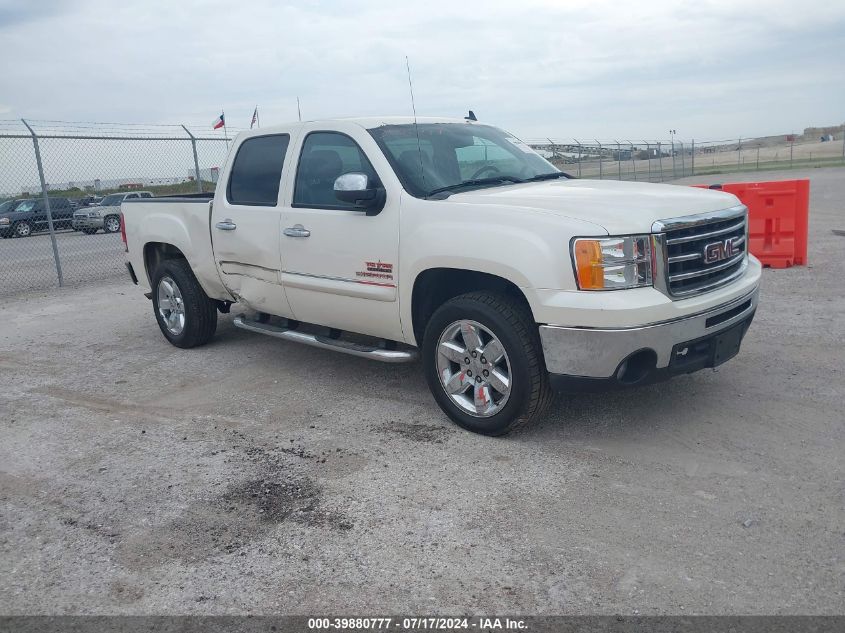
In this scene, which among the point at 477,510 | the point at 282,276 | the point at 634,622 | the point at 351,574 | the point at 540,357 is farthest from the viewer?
the point at 282,276

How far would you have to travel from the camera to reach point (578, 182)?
5.39 metres

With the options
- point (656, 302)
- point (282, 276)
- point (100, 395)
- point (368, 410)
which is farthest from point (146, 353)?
point (656, 302)

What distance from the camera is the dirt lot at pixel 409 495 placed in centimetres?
312

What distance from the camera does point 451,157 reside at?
17.7 ft

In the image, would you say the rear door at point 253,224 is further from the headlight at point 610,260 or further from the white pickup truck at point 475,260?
the headlight at point 610,260

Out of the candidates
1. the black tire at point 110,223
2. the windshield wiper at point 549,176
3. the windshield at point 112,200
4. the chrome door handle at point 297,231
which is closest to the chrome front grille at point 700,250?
the windshield wiper at point 549,176

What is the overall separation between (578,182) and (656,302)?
1570mm

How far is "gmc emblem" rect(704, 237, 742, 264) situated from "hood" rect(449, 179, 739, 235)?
0.21 metres

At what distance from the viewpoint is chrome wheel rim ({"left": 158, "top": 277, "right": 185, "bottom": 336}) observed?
7.17 meters

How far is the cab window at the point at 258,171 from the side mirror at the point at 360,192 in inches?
42.4

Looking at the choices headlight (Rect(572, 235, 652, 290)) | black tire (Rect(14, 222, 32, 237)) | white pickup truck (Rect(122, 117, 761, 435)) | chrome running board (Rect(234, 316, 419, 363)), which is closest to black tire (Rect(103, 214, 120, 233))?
black tire (Rect(14, 222, 32, 237))

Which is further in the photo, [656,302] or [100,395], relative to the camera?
[100,395]

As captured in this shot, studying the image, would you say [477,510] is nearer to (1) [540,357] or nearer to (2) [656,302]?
(1) [540,357]

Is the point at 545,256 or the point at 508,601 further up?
the point at 545,256
